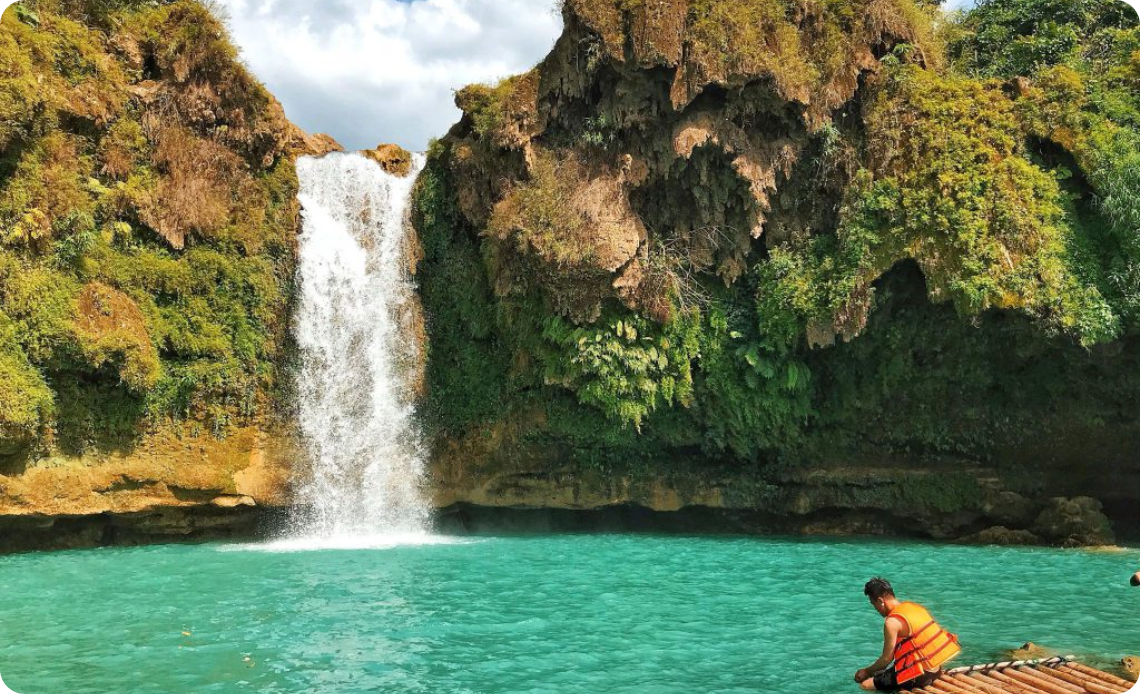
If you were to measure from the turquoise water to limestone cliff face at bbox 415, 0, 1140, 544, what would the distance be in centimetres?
362

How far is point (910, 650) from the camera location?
701cm

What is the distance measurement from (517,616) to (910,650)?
502 cm

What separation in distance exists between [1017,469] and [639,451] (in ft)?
27.9

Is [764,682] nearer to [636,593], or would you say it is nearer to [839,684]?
[839,684]

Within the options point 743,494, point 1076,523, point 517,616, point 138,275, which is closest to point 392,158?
point 138,275

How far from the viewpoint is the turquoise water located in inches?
322

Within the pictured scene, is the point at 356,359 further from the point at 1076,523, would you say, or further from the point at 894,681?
the point at 1076,523

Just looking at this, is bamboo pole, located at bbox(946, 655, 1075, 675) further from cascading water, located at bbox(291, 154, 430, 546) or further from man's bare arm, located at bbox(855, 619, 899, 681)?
cascading water, located at bbox(291, 154, 430, 546)

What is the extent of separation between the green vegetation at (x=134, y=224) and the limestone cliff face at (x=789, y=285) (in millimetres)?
4774

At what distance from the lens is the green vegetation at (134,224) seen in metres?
16.2

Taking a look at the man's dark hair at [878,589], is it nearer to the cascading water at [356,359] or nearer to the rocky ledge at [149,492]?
the cascading water at [356,359]

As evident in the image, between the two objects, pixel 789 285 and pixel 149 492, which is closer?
pixel 149 492

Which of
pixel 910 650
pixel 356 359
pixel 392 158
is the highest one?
pixel 392 158

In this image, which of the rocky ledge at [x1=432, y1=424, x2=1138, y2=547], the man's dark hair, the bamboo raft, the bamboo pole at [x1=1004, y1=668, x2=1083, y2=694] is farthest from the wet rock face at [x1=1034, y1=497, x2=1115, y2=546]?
the man's dark hair
